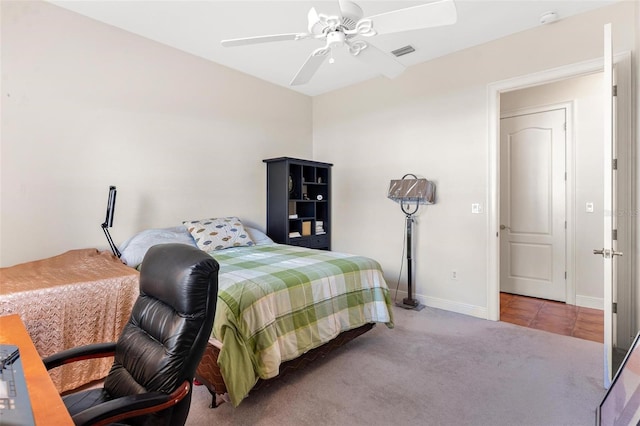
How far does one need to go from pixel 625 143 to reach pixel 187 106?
411 cm

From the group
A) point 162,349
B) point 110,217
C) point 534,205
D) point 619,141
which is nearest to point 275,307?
point 162,349

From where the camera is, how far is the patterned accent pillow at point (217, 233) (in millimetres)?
3295

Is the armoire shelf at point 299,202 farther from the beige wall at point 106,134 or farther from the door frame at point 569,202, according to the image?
the door frame at point 569,202

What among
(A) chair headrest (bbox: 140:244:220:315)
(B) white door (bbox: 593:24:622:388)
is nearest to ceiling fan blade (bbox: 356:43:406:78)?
(B) white door (bbox: 593:24:622:388)

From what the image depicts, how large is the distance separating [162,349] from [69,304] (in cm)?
123

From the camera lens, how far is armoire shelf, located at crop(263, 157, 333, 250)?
4.20 meters

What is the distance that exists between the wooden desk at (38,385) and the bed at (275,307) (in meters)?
0.86

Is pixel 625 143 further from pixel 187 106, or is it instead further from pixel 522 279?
pixel 187 106

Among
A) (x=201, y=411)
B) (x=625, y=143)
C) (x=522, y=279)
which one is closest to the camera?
(x=201, y=411)

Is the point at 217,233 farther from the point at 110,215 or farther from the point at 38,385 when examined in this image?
the point at 38,385

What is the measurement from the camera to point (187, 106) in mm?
3590

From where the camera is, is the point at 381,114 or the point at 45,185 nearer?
the point at 45,185

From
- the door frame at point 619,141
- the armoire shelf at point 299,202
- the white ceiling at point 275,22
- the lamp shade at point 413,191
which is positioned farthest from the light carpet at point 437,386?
the white ceiling at point 275,22

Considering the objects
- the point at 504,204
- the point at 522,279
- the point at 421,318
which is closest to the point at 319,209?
the point at 421,318
